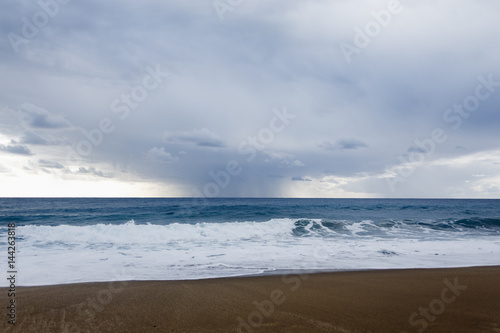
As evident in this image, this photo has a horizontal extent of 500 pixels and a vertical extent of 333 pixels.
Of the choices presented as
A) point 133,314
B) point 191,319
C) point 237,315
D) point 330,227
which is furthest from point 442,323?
point 330,227

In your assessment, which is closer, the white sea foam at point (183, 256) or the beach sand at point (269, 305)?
the beach sand at point (269, 305)

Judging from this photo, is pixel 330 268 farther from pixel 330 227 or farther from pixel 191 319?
pixel 330 227

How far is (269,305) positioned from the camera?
5.47 meters

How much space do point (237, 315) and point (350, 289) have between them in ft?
9.58

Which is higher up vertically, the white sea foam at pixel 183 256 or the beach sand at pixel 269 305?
the beach sand at pixel 269 305

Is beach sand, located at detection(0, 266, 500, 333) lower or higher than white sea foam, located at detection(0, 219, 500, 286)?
higher

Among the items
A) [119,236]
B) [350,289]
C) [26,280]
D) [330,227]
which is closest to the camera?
[350,289]

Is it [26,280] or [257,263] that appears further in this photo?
[257,263]

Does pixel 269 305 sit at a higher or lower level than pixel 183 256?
higher

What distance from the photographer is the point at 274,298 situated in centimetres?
586

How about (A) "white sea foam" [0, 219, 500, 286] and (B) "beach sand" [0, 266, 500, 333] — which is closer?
(B) "beach sand" [0, 266, 500, 333]

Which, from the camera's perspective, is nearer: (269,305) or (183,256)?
(269,305)

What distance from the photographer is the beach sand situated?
4.56 metres

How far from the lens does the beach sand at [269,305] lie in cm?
456
